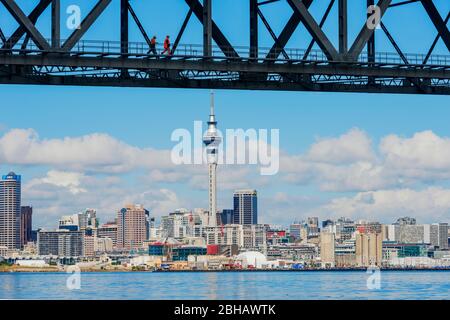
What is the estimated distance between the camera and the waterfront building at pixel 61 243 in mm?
180000

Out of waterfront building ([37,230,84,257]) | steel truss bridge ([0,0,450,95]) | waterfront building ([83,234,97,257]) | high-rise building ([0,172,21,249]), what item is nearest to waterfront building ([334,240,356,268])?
waterfront building ([83,234,97,257])

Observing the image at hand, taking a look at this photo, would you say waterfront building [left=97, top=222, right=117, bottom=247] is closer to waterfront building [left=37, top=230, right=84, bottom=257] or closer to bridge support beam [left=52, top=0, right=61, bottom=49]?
waterfront building [left=37, top=230, right=84, bottom=257]

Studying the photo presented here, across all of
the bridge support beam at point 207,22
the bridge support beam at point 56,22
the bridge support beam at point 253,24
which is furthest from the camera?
the bridge support beam at point 253,24

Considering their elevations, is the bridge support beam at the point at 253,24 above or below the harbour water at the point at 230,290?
above

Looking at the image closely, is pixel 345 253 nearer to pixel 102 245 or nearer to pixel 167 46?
pixel 102 245

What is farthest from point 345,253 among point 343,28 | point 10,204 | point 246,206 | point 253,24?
point 343,28

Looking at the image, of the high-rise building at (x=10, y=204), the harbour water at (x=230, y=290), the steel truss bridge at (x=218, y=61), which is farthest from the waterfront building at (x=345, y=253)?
the steel truss bridge at (x=218, y=61)

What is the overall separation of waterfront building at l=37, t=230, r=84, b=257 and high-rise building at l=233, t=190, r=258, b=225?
28652mm

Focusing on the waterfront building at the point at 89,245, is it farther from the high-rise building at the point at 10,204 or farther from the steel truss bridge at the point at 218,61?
the steel truss bridge at the point at 218,61

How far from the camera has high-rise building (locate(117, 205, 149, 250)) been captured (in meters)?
180

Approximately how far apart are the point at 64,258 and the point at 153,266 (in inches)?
600

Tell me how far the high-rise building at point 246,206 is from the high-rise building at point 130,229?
565 inches
